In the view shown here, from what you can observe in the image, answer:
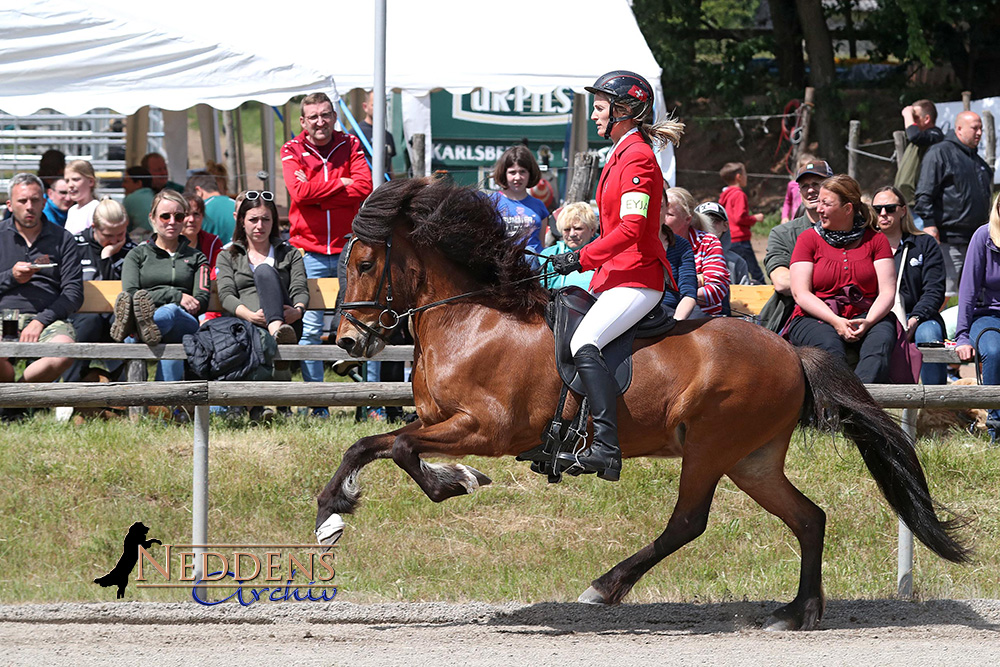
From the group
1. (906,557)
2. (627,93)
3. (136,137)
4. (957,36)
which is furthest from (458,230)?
(957,36)

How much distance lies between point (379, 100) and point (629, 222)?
3933 mm

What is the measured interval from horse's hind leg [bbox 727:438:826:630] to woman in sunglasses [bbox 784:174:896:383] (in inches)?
68.7

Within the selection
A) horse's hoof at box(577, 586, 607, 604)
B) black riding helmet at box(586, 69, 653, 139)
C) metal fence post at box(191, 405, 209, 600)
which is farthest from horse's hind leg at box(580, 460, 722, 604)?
metal fence post at box(191, 405, 209, 600)

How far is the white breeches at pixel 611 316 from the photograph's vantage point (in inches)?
203

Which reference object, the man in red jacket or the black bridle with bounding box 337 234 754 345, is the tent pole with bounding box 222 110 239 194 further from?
the black bridle with bounding box 337 234 754 345

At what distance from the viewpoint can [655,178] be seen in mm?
5250

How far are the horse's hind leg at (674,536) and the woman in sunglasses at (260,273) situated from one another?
3.47 metres

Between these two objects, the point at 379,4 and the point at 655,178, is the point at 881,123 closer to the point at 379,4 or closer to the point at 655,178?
the point at 379,4

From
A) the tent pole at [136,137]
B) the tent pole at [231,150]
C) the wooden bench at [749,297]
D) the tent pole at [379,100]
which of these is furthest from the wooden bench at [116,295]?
the tent pole at [231,150]

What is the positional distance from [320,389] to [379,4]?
3.79 metres

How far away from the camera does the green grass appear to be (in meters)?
6.50

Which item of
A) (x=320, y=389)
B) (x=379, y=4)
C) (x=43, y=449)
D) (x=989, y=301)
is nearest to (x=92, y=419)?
(x=43, y=449)

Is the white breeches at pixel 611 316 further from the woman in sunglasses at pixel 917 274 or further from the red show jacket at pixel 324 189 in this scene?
the red show jacket at pixel 324 189

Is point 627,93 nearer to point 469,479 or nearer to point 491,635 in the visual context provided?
point 469,479
